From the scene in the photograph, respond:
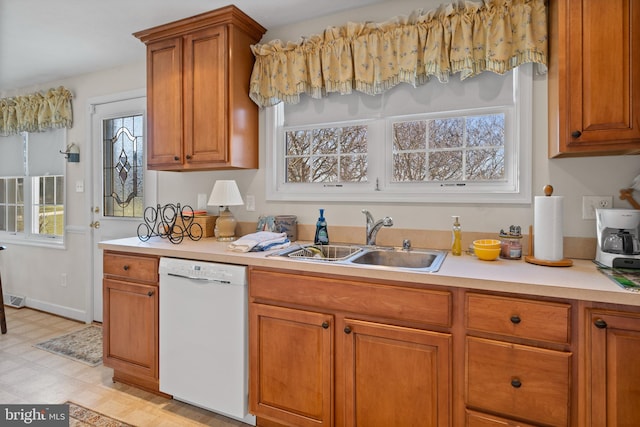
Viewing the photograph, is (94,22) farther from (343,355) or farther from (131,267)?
(343,355)

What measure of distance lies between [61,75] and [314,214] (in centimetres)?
302

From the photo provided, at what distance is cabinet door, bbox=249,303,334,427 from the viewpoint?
1.68 metres

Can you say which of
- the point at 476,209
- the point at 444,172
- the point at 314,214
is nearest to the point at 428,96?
the point at 444,172

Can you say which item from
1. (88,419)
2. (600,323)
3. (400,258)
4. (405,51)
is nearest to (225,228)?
(400,258)

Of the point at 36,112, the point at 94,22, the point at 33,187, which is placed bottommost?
the point at 33,187

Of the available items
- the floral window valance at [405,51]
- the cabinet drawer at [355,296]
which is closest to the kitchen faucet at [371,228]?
the cabinet drawer at [355,296]

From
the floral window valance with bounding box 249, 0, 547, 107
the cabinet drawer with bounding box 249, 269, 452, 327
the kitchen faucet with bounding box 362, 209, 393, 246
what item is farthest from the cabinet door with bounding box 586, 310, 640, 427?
the floral window valance with bounding box 249, 0, 547, 107

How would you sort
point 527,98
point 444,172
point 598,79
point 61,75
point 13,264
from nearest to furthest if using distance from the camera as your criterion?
point 598,79 < point 527,98 < point 444,172 < point 61,75 < point 13,264

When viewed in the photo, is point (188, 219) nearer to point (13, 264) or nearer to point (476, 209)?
point (476, 209)

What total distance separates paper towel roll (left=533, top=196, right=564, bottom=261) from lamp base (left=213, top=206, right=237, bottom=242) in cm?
178

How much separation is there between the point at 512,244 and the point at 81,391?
8.72 feet

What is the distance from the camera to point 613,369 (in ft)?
4.06

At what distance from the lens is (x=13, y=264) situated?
401 cm

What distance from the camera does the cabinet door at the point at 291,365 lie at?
5.51 feet
